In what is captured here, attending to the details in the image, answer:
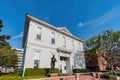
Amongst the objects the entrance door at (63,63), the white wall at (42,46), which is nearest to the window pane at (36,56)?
the white wall at (42,46)

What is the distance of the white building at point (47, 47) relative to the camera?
1427cm

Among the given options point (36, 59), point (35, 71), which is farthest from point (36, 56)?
point (35, 71)

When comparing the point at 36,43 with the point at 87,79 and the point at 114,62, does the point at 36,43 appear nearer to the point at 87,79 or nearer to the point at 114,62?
the point at 87,79

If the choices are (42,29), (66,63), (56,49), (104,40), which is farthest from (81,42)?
(42,29)

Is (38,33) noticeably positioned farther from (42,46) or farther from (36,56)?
(36,56)

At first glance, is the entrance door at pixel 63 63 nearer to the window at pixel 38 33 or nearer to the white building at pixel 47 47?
the white building at pixel 47 47

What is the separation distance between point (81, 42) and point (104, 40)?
18.8 ft

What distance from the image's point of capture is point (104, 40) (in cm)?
2125

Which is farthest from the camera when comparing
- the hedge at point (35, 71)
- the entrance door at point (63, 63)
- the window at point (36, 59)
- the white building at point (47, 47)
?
the entrance door at point (63, 63)

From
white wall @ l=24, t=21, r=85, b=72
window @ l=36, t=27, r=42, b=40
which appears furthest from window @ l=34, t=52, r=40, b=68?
window @ l=36, t=27, r=42, b=40

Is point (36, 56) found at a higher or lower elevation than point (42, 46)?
lower

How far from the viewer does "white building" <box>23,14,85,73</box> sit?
1427 cm

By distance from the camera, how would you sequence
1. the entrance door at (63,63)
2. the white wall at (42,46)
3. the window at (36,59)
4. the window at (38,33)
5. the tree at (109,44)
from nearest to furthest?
the white wall at (42,46), the window at (36,59), the window at (38,33), the entrance door at (63,63), the tree at (109,44)

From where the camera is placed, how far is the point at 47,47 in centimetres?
1639
